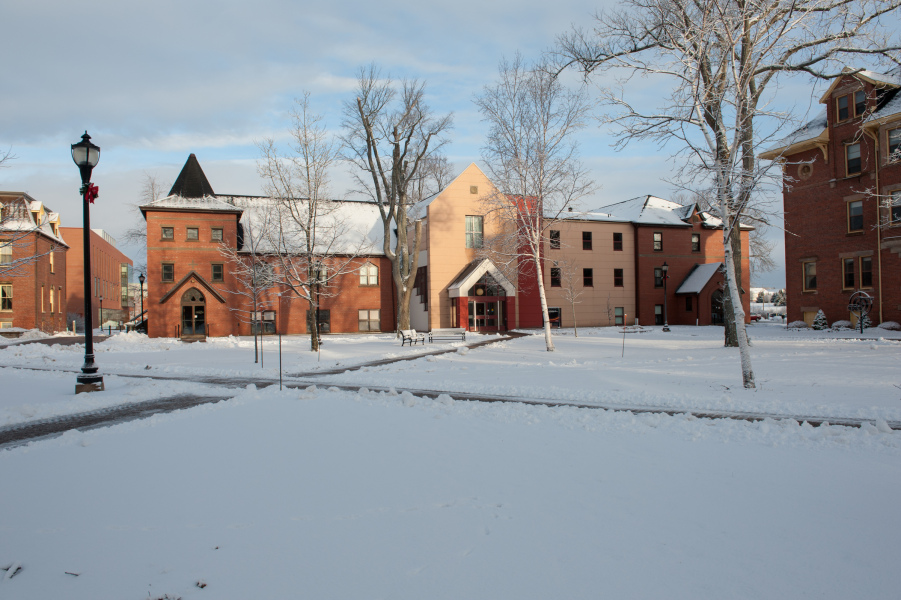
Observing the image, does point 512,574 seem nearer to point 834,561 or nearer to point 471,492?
point 471,492

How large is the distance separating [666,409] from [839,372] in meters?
7.03

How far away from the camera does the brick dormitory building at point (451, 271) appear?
3444 centimetres

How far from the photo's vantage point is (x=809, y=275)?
102 ft

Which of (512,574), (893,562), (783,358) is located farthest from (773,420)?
Answer: (783,358)

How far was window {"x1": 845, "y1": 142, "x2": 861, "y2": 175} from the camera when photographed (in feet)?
92.3

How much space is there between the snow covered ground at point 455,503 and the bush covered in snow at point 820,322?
2199 centimetres

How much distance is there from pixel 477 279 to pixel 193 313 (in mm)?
18319

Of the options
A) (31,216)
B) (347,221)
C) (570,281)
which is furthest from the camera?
(347,221)

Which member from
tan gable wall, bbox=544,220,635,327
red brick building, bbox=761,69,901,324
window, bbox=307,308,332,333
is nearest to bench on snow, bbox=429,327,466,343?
tan gable wall, bbox=544,220,635,327

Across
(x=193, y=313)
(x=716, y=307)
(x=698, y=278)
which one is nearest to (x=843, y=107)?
(x=698, y=278)

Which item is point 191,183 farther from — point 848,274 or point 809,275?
point 848,274

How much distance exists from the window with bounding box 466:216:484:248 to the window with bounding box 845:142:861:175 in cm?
2054

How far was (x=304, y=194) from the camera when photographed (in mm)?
24578

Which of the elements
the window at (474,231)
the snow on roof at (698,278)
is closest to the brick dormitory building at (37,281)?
the window at (474,231)
